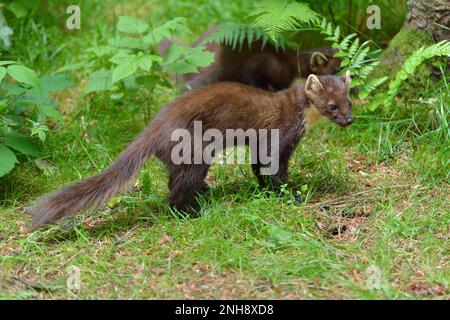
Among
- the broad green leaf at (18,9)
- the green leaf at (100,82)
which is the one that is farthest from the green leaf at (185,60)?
the broad green leaf at (18,9)

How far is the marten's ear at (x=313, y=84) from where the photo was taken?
634 centimetres

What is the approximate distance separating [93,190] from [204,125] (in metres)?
1.01

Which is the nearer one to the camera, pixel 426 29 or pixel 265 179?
pixel 265 179

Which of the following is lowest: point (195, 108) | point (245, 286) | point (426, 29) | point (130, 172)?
point (245, 286)

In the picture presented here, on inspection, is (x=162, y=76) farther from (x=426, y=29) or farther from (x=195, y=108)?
(x=426, y=29)

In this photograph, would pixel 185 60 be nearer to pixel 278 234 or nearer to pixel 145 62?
pixel 145 62

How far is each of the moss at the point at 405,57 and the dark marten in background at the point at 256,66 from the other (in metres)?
0.96

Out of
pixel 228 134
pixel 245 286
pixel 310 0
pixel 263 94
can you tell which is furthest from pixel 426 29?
pixel 245 286

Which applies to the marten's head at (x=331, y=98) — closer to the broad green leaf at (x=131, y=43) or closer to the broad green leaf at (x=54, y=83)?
the broad green leaf at (x=131, y=43)

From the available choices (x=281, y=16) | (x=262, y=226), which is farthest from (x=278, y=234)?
(x=281, y=16)

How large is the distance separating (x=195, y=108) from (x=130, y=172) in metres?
0.72

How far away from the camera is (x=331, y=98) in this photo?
6.38m

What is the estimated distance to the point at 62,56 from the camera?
9055 mm

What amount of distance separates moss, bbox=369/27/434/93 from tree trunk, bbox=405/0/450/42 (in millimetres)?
74
